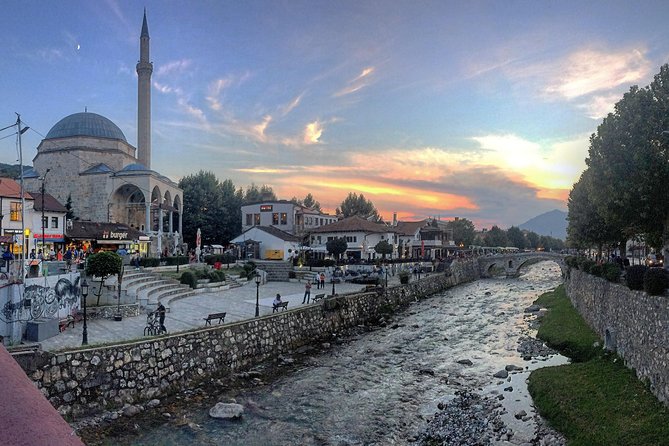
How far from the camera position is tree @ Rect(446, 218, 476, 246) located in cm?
12235

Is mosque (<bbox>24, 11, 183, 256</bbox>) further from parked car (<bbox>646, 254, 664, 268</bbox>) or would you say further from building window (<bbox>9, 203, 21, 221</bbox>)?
parked car (<bbox>646, 254, 664, 268</bbox>)

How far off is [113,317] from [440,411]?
1531 cm

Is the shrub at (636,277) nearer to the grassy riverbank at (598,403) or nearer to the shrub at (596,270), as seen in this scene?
the grassy riverbank at (598,403)

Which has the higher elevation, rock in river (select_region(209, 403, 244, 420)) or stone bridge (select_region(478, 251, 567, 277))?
stone bridge (select_region(478, 251, 567, 277))

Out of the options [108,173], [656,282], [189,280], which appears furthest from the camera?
[108,173]

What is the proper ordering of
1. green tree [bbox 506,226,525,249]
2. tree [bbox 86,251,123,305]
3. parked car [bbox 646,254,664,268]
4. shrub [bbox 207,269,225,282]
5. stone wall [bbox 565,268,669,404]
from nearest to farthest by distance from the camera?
stone wall [bbox 565,268,669,404]
tree [bbox 86,251,123,305]
parked car [bbox 646,254,664,268]
shrub [bbox 207,269,225,282]
green tree [bbox 506,226,525,249]

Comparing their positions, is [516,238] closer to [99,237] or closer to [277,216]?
[277,216]

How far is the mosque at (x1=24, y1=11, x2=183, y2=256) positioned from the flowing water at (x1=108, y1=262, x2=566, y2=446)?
3900 cm

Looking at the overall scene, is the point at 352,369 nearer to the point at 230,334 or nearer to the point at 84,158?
the point at 230,334

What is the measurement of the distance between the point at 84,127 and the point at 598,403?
7082 centimetres

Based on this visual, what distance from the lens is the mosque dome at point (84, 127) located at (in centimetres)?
6619

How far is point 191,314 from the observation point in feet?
80.0

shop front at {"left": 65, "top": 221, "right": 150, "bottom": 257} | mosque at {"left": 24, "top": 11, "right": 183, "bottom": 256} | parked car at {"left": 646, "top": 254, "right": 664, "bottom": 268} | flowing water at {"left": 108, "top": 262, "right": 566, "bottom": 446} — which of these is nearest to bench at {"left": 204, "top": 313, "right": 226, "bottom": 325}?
flowing water at {"left": 108, "top": 262, "right": 566, "bottom": 446}

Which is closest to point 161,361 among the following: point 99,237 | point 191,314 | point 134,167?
point 191,314
